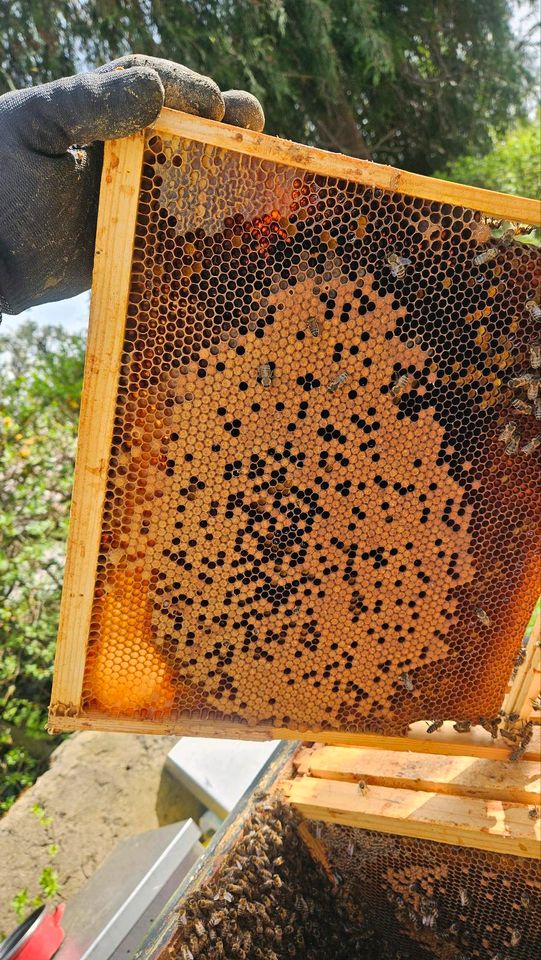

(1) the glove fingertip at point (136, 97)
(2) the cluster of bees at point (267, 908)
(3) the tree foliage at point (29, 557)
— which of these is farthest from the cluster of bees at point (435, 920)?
(3) the tree foliage at point (29, 557)

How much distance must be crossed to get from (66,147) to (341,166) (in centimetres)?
92

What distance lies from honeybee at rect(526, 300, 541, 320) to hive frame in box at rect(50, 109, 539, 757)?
11.3 inches

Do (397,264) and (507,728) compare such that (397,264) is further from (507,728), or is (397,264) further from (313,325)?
(507,728)

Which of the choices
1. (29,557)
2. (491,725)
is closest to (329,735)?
(491,725)

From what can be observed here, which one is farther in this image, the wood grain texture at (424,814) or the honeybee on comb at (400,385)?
the wood grain texture at (424,814)

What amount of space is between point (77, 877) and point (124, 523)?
4780 mm

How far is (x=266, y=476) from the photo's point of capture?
239 centimetres

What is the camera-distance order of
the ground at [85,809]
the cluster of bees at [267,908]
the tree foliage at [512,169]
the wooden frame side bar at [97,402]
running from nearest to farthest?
the wooden frame side bar at [97,402] → the cluster of bees at [267,908] → the ground at [85,809] → the tree foliage at [512,169]

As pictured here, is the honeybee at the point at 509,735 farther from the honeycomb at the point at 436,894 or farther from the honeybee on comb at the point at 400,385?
the honeybee on comb at the point at 400,385

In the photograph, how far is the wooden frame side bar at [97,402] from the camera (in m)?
1.91

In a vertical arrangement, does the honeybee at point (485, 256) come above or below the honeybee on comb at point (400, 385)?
Answer: above

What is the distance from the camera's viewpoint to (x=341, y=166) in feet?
6.61

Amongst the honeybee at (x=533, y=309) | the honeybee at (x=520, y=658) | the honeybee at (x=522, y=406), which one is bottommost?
the honeybee at (x=520, y=658)

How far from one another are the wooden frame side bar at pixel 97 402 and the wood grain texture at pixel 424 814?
1486mm
